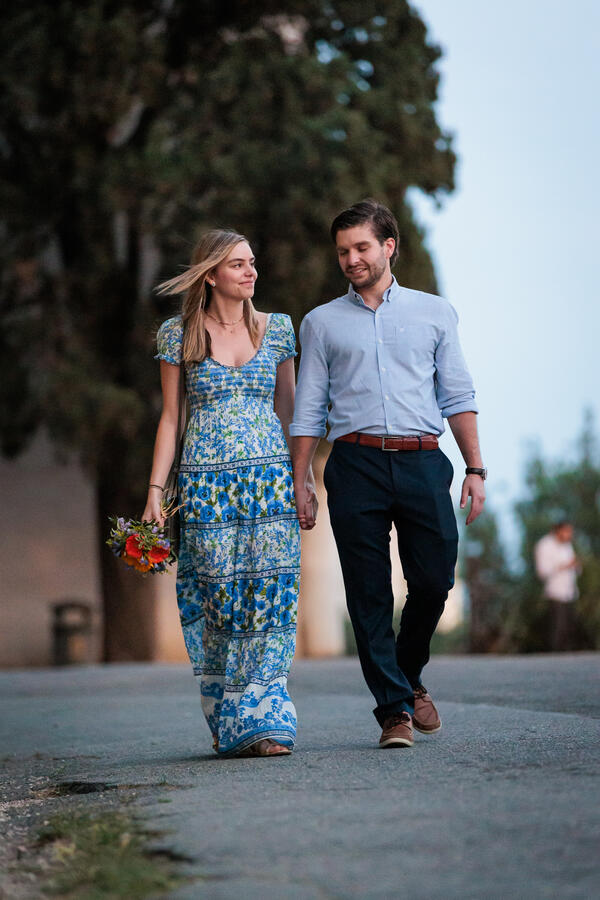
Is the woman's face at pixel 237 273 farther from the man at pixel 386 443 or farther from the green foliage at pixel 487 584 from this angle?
the green foliage at pixel 487 584

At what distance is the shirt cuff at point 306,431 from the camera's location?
5270mm

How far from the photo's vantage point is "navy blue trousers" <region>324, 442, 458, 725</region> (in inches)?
199

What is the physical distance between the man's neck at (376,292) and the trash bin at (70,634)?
15.3 metres

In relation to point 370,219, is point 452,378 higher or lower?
lower

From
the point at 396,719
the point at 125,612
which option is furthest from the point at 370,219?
the point at 125,612

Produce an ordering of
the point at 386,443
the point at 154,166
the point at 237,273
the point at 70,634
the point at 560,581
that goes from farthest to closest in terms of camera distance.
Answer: the point at 70,634 → the point at 560,581 → the point at 154,166 → the point at 237,273 → the point at 386,443

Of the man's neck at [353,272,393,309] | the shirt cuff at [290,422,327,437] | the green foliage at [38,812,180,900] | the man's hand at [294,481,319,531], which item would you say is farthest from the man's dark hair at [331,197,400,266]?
the green foliage at [38,812,180,900]

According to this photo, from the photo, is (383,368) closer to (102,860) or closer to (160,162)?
(102,860)

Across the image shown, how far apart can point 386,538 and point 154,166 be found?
1101 cm

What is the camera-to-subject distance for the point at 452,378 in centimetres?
524

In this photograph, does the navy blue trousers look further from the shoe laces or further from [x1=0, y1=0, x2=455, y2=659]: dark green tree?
[x1=0, y1=0, x2=455, y2=659]: dark green tree

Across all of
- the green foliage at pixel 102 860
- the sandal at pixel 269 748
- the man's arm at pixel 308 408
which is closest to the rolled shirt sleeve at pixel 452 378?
the man's arm at pixel 308 408

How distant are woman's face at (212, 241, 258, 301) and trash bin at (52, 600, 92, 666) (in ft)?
49.5

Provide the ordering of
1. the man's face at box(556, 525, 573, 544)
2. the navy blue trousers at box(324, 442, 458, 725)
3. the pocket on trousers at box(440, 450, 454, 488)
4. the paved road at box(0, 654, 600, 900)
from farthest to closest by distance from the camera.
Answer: the man's face at box(556, 525, 573, 544)
the pocket on trousers at box(440, 450, 454, 488)
the navy blue trousers at box(324, 442, 458, 725)
the paved road at box(0, 654, 600, 900)
